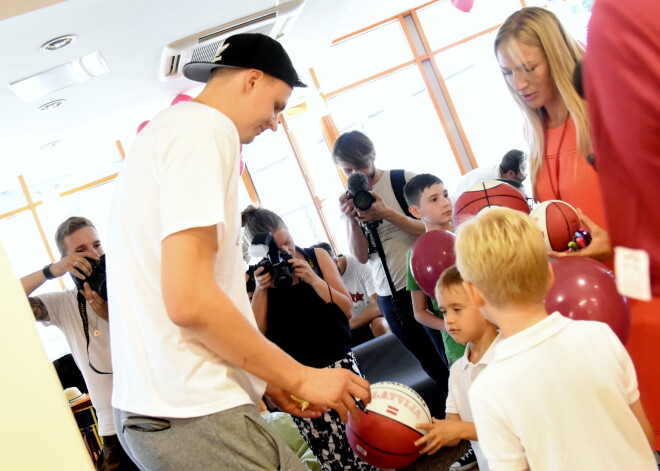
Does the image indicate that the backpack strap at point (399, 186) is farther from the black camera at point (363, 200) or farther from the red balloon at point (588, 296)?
the red balloon at point (588, 296)

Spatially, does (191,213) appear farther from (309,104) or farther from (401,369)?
(309,104)

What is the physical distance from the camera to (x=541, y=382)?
143cm

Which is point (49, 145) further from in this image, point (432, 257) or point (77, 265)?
point (432, 257)

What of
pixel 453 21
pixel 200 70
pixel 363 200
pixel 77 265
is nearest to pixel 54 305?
pixel 77 265

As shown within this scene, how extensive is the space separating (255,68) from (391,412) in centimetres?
116

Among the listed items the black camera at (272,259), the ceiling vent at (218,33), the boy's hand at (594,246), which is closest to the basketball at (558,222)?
the boy's hand at (594,246)

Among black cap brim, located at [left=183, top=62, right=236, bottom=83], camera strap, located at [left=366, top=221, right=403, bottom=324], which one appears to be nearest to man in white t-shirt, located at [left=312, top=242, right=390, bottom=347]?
camera strap, located at [left=366, top=221, right=403, bottom=324]

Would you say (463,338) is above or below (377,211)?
below

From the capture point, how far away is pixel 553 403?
1416 mm

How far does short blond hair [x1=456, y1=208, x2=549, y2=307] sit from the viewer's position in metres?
1.49

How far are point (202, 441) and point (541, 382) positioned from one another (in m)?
0.76

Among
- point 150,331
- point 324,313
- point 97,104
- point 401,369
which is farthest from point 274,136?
point 150,331

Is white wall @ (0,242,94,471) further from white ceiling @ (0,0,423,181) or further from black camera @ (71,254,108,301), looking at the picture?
white ceiling @ (0,0,423,181)

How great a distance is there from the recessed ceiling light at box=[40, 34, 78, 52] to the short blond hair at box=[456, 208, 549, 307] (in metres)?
4.57
